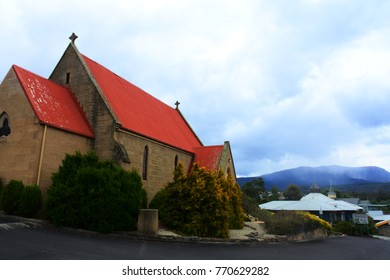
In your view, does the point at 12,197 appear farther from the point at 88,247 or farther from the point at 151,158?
the point at 151,158

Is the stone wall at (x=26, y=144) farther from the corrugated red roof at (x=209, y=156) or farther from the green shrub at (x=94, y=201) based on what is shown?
the corrugated red roof at (x=209, y=156)

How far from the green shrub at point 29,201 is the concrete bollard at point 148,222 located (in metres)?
4.87

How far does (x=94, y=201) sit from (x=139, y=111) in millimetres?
10293

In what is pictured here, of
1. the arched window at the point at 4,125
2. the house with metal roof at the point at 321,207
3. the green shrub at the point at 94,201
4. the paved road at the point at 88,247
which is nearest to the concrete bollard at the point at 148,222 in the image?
the green shrub at the point at 94,201

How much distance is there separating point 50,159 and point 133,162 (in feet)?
14.7

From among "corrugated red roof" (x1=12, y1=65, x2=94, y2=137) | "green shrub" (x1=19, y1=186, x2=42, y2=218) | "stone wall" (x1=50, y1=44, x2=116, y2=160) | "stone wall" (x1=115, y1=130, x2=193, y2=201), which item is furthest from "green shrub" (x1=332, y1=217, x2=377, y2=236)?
"green shrub" (x1=19, y1=186, x2=42, y2=218)

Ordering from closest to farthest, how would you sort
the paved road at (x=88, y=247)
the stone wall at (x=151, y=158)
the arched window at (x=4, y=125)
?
the paved road at (x=88, y=247)
the arched window at (x=4, y=125)
the stone wall at (x=151, y=158)

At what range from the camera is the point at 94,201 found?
1233 centimetres

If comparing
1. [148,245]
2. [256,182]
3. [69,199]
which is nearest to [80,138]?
[69,199]

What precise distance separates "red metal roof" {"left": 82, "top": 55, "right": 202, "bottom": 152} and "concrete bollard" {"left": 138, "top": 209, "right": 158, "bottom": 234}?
19.6ft

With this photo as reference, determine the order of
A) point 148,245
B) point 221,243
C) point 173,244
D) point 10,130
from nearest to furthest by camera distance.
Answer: point 148,245
point 173,244
point 221,243
point 10,130

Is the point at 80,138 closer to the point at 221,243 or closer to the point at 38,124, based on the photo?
the point at 38,124

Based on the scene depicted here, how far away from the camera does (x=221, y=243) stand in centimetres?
1329

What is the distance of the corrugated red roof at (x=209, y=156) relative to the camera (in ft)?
76.5
